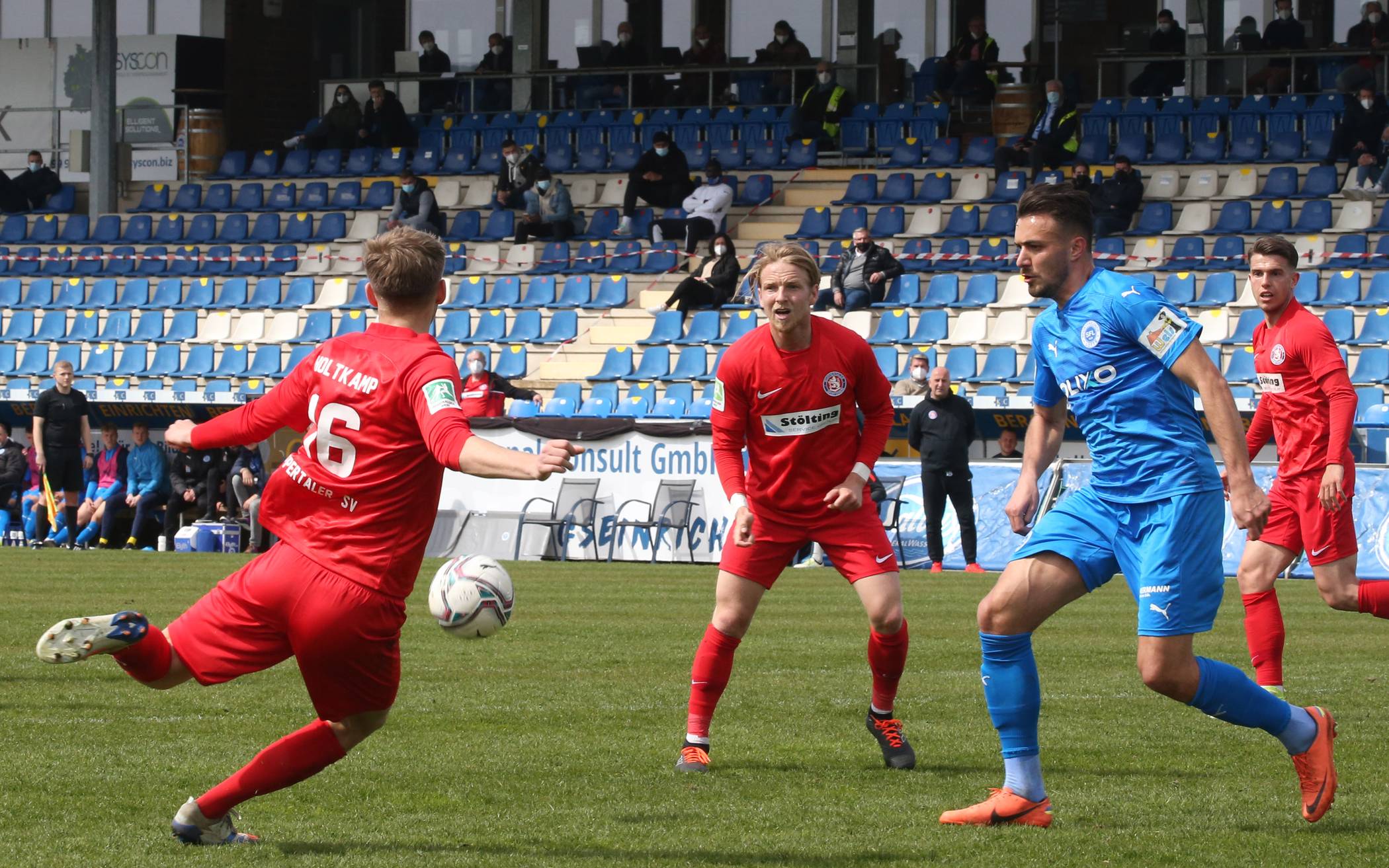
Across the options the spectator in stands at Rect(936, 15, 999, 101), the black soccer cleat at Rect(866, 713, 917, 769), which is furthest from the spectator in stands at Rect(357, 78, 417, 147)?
the black soccer cleat at Rect(866, 713, 917, 769)

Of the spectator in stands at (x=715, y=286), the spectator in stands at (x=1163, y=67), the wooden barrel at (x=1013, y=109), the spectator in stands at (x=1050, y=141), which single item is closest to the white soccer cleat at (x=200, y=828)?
the spectator in stands at (x=715, y=286)

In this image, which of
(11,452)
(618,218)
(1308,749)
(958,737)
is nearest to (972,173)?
(618,218)

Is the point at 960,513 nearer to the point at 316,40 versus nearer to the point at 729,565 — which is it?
the point at 729,565

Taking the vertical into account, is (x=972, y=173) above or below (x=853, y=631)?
above

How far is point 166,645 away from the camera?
5094mm

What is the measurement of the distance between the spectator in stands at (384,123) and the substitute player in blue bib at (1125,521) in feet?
88.5

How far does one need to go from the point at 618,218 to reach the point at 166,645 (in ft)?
76.9

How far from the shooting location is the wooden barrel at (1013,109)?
98.9 feet

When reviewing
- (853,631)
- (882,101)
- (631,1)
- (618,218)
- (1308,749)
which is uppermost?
(631,1)

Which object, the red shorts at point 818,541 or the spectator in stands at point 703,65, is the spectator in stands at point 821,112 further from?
the red shorts at point 818,541

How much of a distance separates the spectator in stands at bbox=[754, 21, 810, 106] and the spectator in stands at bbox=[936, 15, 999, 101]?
2.82 meters

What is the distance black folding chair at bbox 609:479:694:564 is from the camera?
18484 millimetres

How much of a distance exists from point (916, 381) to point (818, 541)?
12.3 meters

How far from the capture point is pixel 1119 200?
24.0m
